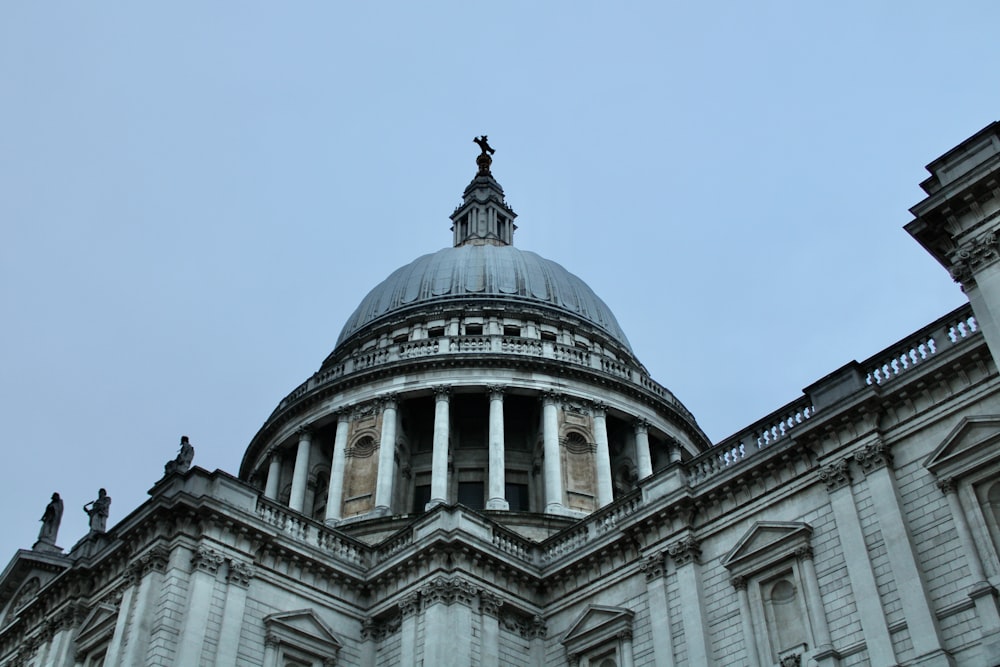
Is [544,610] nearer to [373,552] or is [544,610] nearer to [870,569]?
[373,552]

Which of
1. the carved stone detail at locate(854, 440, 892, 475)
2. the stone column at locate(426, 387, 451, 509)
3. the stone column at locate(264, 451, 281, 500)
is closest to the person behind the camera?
the carved stone detail at locate(854, 440, 892, 475)

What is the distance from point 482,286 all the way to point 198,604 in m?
30.3

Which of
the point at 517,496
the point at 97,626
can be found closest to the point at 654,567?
the point at 97,626

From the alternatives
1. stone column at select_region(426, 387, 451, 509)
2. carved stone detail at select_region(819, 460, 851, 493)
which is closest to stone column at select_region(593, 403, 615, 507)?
stone column at select_region(426, 387, 451, 509)

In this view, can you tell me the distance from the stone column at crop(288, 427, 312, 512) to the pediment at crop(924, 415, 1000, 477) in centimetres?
2908

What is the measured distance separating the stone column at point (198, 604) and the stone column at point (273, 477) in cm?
2004

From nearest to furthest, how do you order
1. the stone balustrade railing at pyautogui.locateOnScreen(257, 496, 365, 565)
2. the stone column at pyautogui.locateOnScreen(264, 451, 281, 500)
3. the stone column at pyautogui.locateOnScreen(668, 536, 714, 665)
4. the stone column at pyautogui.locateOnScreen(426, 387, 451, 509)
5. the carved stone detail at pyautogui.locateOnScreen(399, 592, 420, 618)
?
A: the stone column at pyautogui.locateOnScreen(668, 536, 714, 665), the carved stone detail at pyautogui.locateOnScreen(399, 592, 420, 618), the stone balustrade railing at pyautogui.locateOnScreen(257, 496, 365, 565), the stone column at pyautogui.locateOnScreen(426, 387, 451, 509), the stone column at pyautogui.locateOnScreen(264, 451, 281, 500)

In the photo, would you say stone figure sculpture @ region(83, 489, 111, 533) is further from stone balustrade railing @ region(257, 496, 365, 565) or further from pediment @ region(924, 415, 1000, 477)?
pediment @ region(924, 415, 1000, 477)

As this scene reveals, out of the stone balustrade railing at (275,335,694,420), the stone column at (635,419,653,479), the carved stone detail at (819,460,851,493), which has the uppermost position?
the stone balustrade railing at (275,335,694,420)

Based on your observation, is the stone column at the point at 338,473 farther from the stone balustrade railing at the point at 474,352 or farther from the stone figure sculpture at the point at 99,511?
the stone figure sculpture at the point at 99,511

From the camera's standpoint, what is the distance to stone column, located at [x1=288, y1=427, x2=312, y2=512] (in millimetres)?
45281

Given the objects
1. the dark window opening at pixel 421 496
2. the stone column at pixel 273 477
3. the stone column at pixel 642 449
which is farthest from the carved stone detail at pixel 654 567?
the stone column at pixel 273 477

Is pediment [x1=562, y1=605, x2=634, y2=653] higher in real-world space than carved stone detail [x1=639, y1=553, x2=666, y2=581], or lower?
lower

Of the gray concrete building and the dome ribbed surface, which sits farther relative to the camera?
the dome ribbed surface
